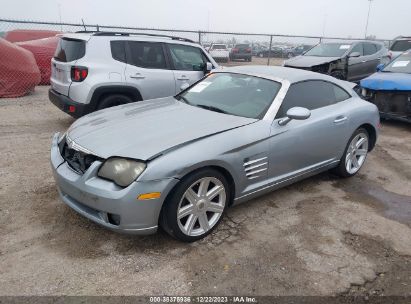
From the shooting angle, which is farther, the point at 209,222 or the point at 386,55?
the point at 386,55

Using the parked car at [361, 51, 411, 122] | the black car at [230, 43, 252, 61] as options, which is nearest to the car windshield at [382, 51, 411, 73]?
the parked car at [361, 51, 411, 122]

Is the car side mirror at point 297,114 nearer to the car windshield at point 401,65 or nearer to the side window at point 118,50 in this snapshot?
the side window at point 118,50

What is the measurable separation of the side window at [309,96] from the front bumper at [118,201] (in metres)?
1.63

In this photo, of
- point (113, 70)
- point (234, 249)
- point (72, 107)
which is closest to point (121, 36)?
point (113, 70)

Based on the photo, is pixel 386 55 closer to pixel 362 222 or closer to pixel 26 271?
pixel 362 222

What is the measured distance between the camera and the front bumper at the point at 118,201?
2877 mm

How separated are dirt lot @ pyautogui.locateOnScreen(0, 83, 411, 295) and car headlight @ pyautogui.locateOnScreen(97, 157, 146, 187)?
0.65 metres

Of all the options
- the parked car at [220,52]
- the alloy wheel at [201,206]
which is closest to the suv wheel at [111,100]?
the alloy wheel at [201,206]

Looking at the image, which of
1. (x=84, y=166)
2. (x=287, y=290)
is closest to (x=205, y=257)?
(x=287, y=290)

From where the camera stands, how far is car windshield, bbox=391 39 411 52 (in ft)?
45.7

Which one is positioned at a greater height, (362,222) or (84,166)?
(84,166)

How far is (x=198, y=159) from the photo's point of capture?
3088 mm

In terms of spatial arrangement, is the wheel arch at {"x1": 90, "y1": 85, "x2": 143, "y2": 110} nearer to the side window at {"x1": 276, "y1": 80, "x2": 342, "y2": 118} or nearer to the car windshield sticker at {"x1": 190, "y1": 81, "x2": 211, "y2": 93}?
the car windshield sticker at {"x1": 190, "y1": 81, "x2": 211, "y2": 93}

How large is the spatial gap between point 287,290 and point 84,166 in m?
1.92
